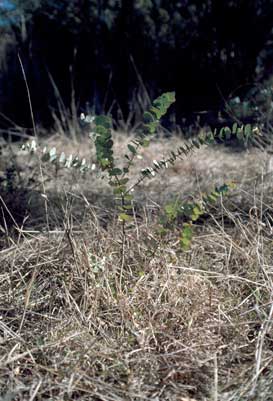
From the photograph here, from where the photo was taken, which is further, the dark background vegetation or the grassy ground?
the dark background vegetation

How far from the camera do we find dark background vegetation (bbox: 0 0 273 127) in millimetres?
3793

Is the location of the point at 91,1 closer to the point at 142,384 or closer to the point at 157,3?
the point at 157,3

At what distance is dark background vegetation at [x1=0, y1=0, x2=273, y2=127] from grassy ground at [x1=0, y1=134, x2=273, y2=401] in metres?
2.28

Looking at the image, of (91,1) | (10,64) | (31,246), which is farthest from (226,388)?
(10,64)

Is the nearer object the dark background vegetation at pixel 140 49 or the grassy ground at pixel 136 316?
the grassy ground at pixel 136 316

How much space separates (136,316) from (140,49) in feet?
10.9

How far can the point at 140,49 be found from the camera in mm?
4137

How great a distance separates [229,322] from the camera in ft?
3.83

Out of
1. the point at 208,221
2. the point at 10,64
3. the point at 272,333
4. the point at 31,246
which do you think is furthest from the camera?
the point at 10,64

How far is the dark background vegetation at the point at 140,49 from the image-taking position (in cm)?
379

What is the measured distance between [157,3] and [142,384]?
3.42m

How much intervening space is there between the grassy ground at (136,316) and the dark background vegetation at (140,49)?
2278mm

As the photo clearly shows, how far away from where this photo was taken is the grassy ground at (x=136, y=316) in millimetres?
1002

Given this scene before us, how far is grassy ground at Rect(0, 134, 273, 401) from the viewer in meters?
1.00
